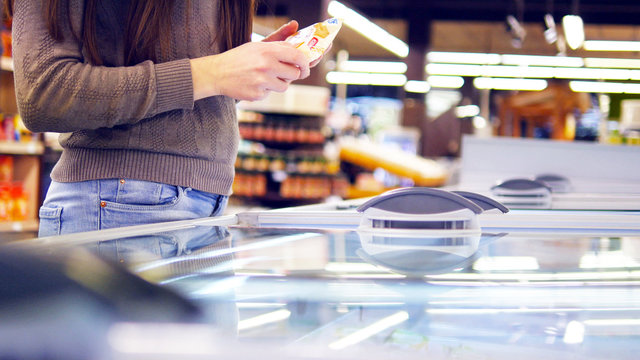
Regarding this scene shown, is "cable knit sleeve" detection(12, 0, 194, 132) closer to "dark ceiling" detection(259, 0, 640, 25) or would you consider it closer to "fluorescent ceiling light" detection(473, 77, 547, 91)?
"dark ceiling" detection(259, 0, 640, 25)

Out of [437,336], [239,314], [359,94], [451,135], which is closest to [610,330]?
[437,336]

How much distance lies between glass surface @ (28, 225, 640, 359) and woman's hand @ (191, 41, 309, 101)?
0.31 m

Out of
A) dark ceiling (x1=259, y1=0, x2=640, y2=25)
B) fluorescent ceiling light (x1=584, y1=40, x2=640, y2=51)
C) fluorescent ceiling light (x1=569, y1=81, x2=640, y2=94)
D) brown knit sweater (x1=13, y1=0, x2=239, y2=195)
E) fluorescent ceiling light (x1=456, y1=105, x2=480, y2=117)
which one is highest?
dark ceiling (x1=259, y1=0, x2=640, y2=25)

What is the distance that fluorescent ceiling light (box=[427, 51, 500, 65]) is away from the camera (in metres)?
14.8

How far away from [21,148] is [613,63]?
517 inches

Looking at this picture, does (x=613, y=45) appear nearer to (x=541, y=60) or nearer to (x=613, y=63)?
(x=613, y=63)

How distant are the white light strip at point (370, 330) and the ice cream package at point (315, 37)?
2.31ft

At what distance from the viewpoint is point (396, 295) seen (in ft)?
1.60

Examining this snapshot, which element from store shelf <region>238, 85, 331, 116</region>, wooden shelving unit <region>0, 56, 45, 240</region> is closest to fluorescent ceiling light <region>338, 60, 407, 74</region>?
store shelf <region>238, 85, 331, 116</region>

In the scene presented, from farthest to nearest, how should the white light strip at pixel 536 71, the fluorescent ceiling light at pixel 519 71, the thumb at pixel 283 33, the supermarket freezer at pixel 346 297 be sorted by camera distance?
1. the fluorescent ceiling light at pixel 519 71
2. the white light strip at pixel 536 71
3. the thumb at pixel 283 33
4. the supermarket freezer at pixel 346 297

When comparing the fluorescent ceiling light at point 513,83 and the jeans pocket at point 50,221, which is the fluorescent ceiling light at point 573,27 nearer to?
the fluorescent ceiling light at point 513,83

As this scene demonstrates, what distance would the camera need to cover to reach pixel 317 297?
1.60ft

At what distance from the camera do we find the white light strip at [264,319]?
400 mm

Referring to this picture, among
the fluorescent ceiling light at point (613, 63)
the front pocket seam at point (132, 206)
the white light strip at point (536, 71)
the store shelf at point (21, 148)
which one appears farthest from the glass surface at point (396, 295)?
the white light strip at point (536, 71)
